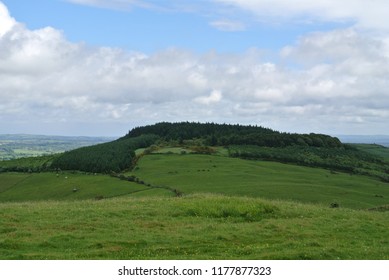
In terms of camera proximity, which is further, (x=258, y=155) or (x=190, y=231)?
(x=258, y=155)

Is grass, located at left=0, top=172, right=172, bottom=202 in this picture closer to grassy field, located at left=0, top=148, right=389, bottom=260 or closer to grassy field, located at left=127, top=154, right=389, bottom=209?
grassy field, located at left=127, top=154, right=389, bottom=209

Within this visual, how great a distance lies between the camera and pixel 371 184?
101 metres

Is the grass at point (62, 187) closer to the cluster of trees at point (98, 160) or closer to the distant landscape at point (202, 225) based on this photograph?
the distant landscape at point (202, 225)

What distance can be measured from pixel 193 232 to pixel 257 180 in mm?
68689

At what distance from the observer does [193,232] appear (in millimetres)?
27594

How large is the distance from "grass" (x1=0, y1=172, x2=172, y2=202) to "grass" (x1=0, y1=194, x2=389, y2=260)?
42.6m

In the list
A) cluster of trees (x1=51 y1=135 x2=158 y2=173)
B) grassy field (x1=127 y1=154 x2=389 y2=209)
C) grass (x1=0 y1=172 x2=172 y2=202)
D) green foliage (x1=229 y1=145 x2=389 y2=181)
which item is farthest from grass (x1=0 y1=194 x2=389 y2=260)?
green foliage (x1=229 y1=145 x2=389 y2=181)

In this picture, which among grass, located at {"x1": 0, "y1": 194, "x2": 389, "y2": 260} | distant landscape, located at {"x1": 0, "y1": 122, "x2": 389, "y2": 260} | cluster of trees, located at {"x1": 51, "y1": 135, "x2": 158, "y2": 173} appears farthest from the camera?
cluster of trees, located at {"x1": 51, "y1": 135, "x2": 158, "y2": 173}

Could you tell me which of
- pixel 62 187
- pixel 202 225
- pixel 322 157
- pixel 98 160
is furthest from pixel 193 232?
pixel 322 157

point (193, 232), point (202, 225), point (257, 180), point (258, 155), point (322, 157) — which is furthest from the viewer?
point (322, 157)

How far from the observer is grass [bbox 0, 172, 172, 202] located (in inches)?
3481

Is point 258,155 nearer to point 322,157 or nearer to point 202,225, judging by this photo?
point 322,157
